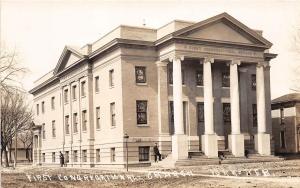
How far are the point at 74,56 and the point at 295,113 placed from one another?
89.1 feet

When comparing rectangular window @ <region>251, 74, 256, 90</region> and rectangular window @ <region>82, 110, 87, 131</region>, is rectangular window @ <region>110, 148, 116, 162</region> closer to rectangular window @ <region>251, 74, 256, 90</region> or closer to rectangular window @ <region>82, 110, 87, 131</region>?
rectangular window @ <region>82, 110, 87, 131</region>

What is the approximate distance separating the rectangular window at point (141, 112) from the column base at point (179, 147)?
3.97m

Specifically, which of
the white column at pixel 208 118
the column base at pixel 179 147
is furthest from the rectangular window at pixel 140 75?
the column base at pixel 179 147

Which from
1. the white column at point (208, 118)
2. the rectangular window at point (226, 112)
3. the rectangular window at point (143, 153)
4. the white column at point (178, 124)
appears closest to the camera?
the white column at point (178, 124)

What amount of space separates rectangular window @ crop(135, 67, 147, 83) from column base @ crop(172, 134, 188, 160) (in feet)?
19.6

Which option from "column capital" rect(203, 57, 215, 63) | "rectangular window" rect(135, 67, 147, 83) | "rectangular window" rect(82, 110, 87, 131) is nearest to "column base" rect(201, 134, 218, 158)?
"column capital" rect(203, 57, 215, 63)

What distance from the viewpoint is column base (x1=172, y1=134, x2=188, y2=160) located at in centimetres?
3525

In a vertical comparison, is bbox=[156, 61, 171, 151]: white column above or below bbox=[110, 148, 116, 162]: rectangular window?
above

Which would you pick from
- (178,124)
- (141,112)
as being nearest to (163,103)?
(141,112)

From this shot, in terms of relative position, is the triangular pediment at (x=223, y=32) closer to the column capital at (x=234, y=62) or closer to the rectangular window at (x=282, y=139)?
the column capital at (x=234, y=62)

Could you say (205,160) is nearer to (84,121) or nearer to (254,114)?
(254,114)

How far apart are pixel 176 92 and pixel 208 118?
3.44 m

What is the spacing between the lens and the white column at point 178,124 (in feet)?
116

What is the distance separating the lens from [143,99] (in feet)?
127
